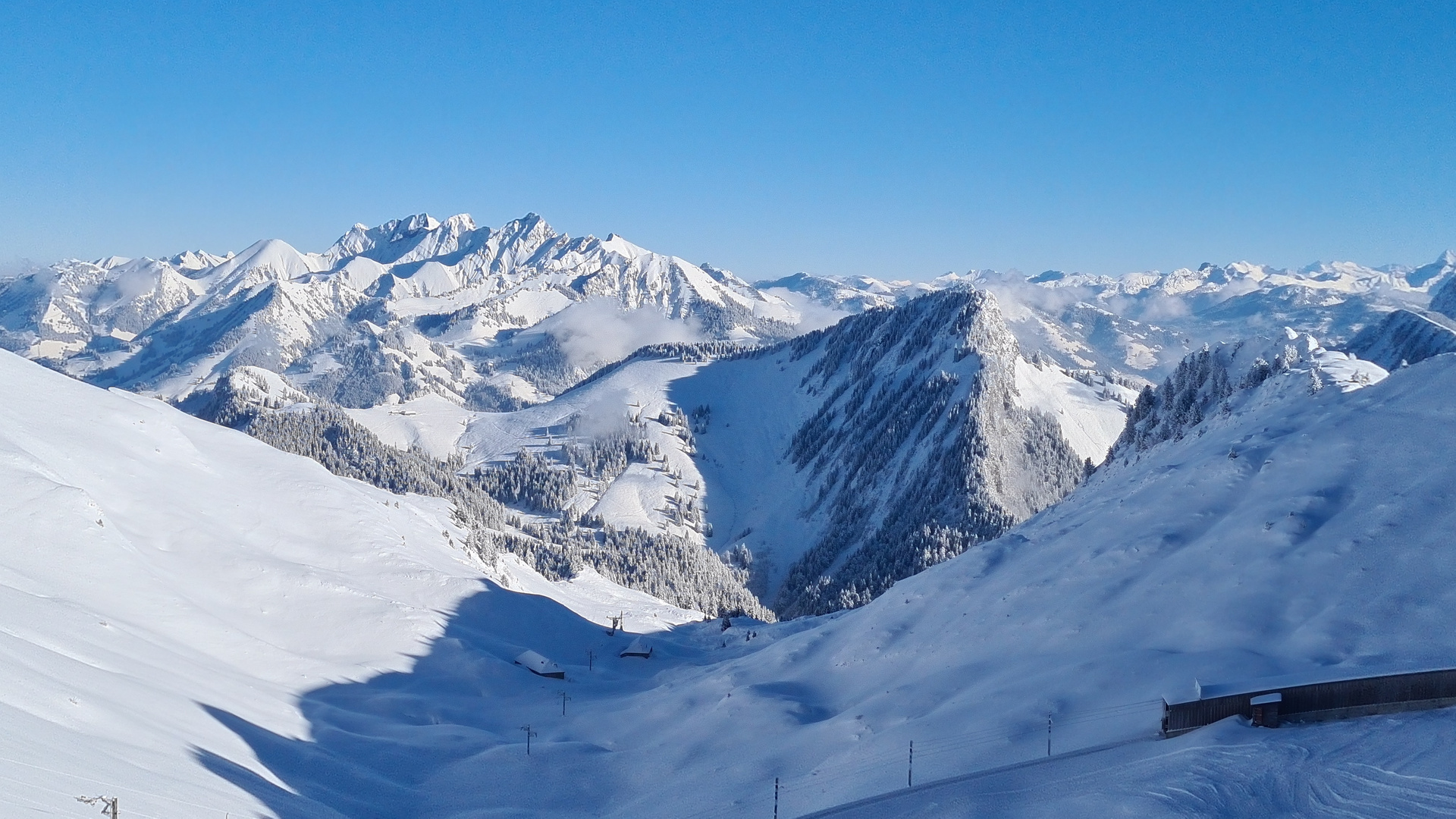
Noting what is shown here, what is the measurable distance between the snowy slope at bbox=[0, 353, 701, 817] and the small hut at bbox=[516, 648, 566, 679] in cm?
808

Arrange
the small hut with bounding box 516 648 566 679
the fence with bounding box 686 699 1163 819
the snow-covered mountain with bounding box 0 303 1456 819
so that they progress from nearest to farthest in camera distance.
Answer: the snow-covered mountain with bounding box 0 303 1456 819
the fence with bounding box 686 699 1163 819
the small hut with bounding box 516 648 566 679

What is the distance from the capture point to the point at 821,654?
194 feet

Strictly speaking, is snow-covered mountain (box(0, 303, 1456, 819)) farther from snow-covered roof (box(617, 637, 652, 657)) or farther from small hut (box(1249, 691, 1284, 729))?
snow-covered roof (box(617, 637, 652, 657))

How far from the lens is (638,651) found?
291ft

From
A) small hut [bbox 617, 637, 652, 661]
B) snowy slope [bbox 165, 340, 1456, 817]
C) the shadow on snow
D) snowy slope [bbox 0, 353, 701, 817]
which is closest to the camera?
snowy slope [bbox 165, 340, 1456, 817]

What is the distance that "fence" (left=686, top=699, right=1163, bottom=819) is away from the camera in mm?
30031

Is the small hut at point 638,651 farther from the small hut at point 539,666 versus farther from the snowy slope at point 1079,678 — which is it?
the snowy slope at point 1079,678

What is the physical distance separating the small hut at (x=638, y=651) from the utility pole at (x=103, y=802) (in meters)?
67.3

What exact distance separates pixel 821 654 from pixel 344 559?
159ft

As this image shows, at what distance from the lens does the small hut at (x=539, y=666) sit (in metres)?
72.6

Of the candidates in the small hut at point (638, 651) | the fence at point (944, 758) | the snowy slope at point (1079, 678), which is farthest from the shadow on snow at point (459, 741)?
the fence at point (944, 758)

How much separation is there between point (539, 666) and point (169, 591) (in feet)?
95.1

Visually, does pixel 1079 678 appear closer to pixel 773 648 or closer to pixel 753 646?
pixel 773 648

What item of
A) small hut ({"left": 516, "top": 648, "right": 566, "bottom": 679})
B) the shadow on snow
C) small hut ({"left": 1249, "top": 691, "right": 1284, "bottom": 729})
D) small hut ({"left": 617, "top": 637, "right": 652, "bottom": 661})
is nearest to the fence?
small hut ({"left": 1249, "top": 691, "right": 1284, "bottom": 729})
